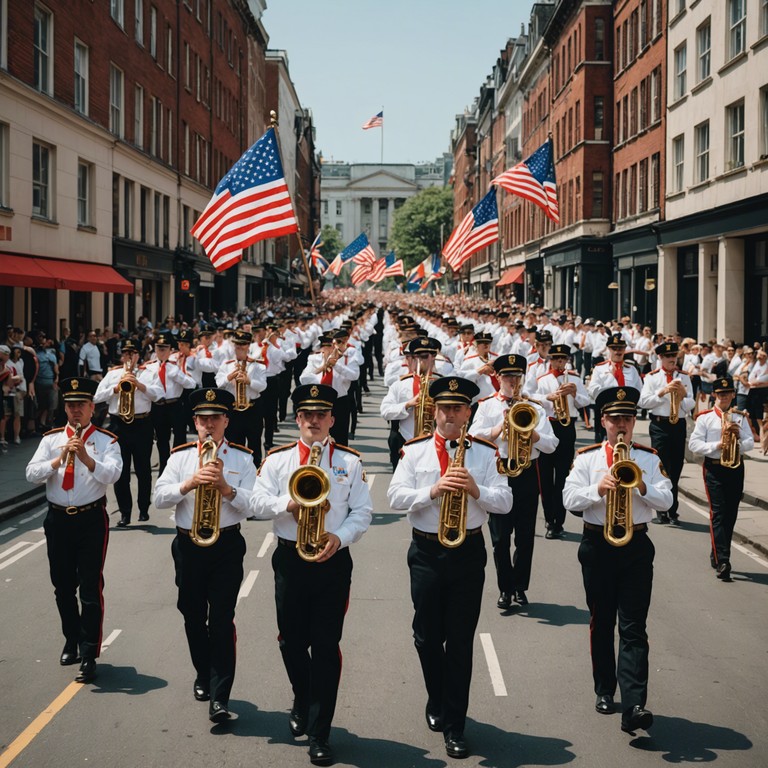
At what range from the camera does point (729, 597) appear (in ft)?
34.2

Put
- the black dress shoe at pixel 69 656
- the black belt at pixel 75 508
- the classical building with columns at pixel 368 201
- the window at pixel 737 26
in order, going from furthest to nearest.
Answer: the classical building with columns at pixel 368 201
the window at pixel 737 26
the black dress shoe at pixel 69 656
the black belt at pixel 75 508

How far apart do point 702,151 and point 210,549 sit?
30.9 meters

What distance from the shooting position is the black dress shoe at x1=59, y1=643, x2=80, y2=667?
27.4 ft

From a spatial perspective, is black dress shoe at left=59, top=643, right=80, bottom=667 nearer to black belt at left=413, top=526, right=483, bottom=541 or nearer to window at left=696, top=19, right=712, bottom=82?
black belt at left=413, top=526, right=483, bottom=541

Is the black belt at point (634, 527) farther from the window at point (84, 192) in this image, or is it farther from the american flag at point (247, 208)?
the window at point (84, 192)

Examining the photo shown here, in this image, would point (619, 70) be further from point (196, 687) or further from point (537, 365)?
point (196, 687)

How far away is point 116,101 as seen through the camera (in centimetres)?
3591

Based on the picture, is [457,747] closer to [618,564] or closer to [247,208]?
[618,564]

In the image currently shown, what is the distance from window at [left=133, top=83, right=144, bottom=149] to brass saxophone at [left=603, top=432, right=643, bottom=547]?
1326 inches

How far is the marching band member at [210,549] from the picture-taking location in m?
7.10

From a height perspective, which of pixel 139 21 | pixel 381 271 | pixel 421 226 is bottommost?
pixel 381 271

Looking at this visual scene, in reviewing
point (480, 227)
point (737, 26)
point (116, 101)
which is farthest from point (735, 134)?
point (116, 101)

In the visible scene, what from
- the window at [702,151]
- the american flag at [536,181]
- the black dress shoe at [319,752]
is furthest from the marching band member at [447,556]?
the window at [702,151]

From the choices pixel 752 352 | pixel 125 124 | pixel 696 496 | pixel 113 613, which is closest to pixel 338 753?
pixel 113 613
